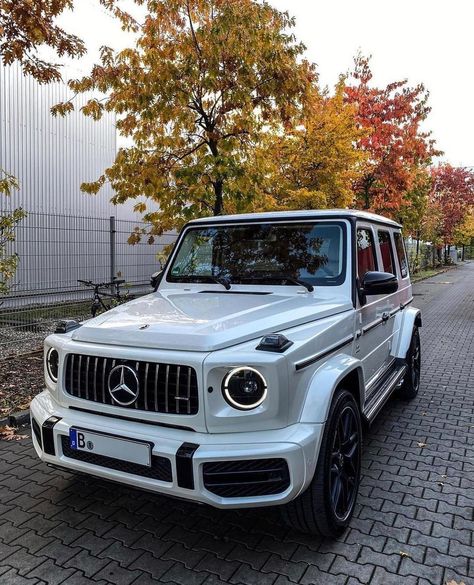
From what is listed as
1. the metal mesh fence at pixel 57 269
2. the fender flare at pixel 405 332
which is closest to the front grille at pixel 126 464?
the fender flare at pixel 405 332

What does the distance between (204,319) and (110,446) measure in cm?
86

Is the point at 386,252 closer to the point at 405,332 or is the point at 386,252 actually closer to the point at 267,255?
the point at 405,332

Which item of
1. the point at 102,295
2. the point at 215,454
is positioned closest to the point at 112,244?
the point at 102,295

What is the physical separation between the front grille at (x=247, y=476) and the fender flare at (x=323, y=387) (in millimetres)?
297

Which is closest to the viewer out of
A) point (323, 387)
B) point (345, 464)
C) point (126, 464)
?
point (126, 464)

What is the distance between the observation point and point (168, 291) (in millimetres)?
4172

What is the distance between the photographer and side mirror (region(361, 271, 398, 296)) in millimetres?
3550

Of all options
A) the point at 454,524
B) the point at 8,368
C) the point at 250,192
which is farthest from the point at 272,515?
the point at 250,192

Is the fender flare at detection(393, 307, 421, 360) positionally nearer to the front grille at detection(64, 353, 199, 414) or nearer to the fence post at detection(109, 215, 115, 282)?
the front grille at detection(64, 353, 199, 414)

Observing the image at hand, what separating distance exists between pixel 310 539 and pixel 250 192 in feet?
17.5

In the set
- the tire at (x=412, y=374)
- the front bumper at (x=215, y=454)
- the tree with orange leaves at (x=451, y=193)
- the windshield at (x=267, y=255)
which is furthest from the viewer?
the tree with orange leaves at (x=451, y=193)

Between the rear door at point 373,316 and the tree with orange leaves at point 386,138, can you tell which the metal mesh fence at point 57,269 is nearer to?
the rear door at point 373,316

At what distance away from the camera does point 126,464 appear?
8.70ft

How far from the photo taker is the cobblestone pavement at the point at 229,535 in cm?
265
